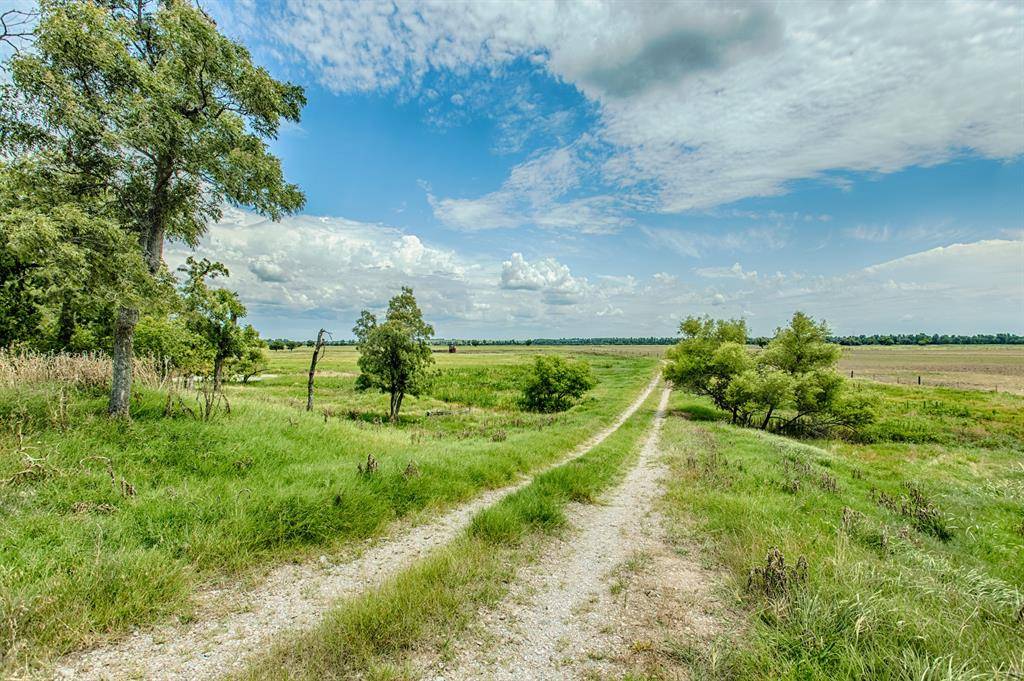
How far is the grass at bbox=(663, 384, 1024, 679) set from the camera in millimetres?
3898

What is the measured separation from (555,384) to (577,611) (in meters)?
29.3

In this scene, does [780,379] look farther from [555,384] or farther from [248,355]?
[248,355]

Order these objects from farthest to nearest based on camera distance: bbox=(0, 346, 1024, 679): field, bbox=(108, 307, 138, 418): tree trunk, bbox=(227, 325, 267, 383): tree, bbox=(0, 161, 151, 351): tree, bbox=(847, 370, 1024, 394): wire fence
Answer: bbox=(847, 370, 1024, 394): wire fence → bbox=(227, 325, 267, 383): tree → bbox=(108, 307, 138, 418): tree trunk → bbox=(0, 161, 151, 351): tree → bbox=(0, 346, 1024, 679): field

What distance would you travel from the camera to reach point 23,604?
4.09m

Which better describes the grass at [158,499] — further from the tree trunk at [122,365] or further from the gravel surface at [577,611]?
the gravel surface at [577,611]

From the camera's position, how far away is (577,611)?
16.7 ft

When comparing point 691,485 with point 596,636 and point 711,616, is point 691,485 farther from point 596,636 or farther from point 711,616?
point 596,636

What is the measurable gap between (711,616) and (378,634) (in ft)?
12.9

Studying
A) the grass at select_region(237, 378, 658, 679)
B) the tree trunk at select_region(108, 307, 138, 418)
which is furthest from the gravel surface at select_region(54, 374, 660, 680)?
the tree trunk at select_region(108, 307, 138, 418)

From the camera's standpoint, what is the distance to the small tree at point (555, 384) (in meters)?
34.5

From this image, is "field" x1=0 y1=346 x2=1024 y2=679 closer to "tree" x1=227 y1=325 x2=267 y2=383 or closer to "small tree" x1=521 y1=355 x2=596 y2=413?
"small tree" x1=521 y1=355 x2=596 y2=413

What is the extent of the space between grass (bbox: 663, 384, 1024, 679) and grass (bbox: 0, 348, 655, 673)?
5.48 metres

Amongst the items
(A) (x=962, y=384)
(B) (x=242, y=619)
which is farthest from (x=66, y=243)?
(A) (x=962, y=384)

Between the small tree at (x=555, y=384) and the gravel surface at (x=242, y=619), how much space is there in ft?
90.9
